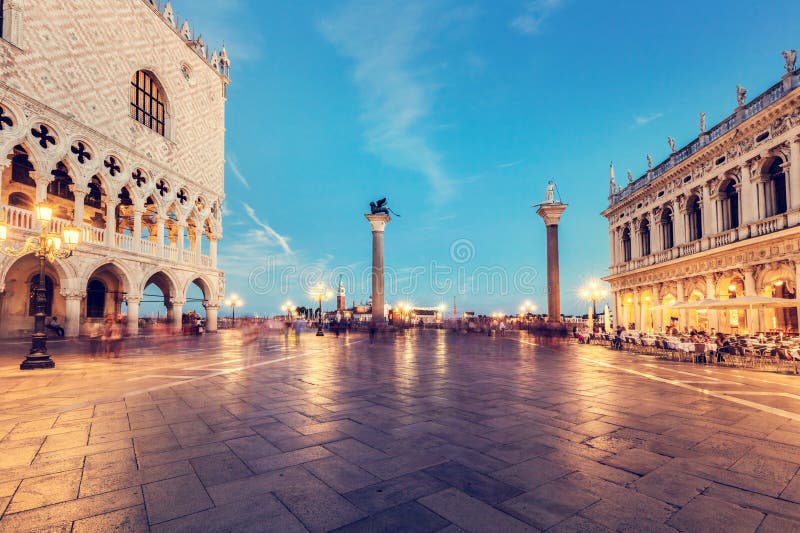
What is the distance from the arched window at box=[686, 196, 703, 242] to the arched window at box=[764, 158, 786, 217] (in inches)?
219

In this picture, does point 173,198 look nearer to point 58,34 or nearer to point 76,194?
point 76,194

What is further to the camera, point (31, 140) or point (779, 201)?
point (779, 201)

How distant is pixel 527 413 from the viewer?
5.66 m

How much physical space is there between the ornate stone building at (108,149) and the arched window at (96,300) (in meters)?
0.09

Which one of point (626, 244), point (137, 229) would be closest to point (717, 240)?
point (626, 244)

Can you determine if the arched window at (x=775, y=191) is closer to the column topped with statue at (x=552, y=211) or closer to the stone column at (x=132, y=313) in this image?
the column topped with statue at (x=552, y=211)

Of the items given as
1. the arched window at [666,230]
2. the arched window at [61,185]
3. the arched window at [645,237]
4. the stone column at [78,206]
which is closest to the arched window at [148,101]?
the arched window at [61,185]

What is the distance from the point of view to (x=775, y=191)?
61.9 feet

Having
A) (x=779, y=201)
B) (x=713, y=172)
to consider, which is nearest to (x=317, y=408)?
(x=779, y=201)

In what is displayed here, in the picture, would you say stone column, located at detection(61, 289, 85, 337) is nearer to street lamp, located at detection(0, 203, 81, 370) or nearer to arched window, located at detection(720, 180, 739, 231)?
street lamp, located at detection(0, 203, 81, 370)

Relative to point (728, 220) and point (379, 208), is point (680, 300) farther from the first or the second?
point (379, 208)

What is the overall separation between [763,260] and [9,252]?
3251 centimetres

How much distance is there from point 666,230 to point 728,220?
6.47 meters

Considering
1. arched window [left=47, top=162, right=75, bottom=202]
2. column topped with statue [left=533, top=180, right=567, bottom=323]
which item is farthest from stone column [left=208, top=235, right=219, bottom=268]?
column topped with statue [left=533, top=180, right=567, bottom=323]
